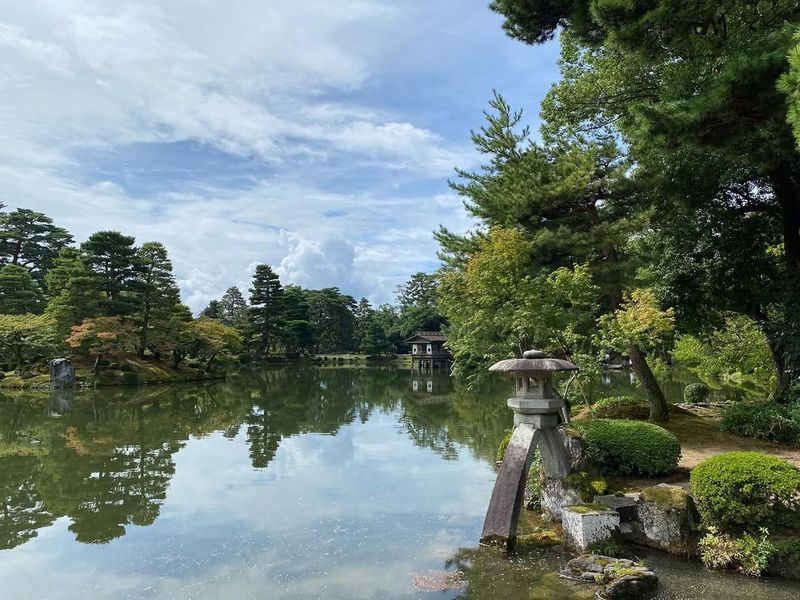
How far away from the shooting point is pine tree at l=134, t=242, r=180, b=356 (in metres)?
27.8

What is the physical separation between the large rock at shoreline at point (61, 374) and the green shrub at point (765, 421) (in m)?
26.5

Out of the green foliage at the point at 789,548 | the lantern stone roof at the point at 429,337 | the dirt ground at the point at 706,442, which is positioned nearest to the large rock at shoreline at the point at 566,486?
the green foliage at the point at 789,548

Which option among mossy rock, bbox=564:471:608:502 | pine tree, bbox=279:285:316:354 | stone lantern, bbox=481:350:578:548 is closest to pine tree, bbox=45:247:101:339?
pine tree, bbox=279:285:316:354

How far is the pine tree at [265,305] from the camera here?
145 feet

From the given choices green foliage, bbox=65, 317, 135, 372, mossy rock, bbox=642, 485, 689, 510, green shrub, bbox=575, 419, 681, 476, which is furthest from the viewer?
green foliage, bbox=65, 317, 135, 372

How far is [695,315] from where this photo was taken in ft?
33.4

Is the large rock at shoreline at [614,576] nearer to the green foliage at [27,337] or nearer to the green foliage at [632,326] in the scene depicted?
A: the green foliage at [632,326]

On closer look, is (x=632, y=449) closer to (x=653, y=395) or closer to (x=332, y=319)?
(x=653, y=395)

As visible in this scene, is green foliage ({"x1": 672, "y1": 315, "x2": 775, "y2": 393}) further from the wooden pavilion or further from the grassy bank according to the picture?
the wooden pavilion

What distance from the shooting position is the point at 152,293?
27953 mm

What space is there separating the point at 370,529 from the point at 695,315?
305 inches

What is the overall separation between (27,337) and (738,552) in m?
29.3

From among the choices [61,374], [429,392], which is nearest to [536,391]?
[429,392]

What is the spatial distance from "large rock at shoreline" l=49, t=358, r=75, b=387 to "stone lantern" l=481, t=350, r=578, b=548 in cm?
2491
